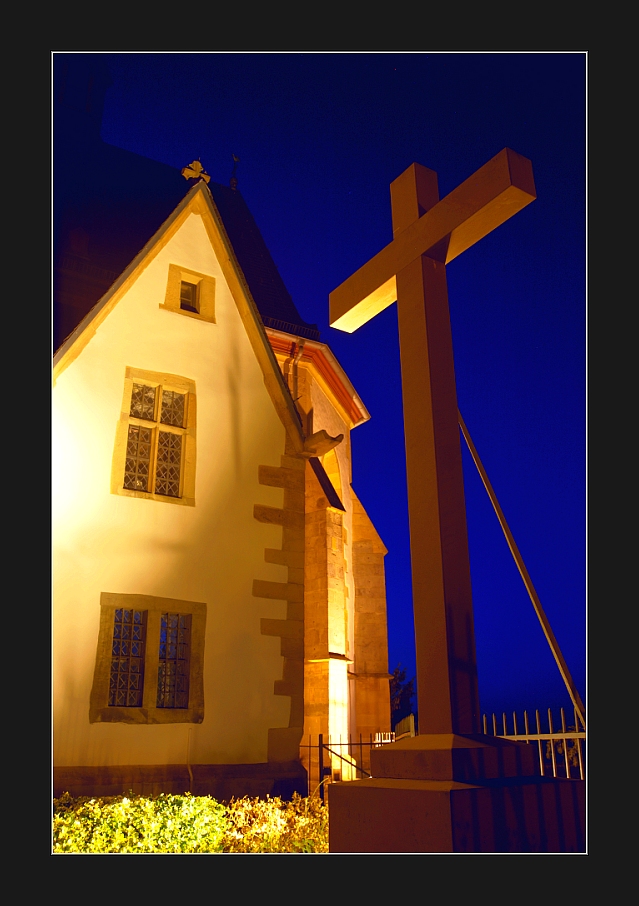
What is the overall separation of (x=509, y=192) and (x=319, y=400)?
46.5ft

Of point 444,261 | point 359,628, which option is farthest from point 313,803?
point 359,628

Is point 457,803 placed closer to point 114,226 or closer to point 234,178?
point 114,226

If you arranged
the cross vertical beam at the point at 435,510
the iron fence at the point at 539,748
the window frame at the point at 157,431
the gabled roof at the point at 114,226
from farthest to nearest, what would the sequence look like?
the gabled roof at the point at 114,226 < the window frame at the point at 157,431 < the iron fence at the point at 539,748 < the cross vertical beam at the point at 435,510

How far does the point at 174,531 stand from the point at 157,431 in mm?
1410

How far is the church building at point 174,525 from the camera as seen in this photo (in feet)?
26.9

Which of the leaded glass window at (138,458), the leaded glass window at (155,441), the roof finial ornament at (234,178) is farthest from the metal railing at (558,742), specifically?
the roof finial ornament at (234,178)

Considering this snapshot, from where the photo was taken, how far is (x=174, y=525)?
359 inches

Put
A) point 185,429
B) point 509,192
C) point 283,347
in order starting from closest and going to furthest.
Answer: point 509,192 → point 185,429 → point 283,347

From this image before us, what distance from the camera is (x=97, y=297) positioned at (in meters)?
10.6

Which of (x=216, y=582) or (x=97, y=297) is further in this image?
(x=97, y=297)

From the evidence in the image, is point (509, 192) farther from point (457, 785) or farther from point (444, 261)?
point (457, 785)

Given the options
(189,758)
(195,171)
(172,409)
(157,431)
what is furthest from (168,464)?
(195,171)

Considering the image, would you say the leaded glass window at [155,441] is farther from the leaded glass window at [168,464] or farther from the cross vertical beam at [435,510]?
the cross vertical beam at [435,510]

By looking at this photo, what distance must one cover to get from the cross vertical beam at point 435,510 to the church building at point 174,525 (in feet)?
18.1
